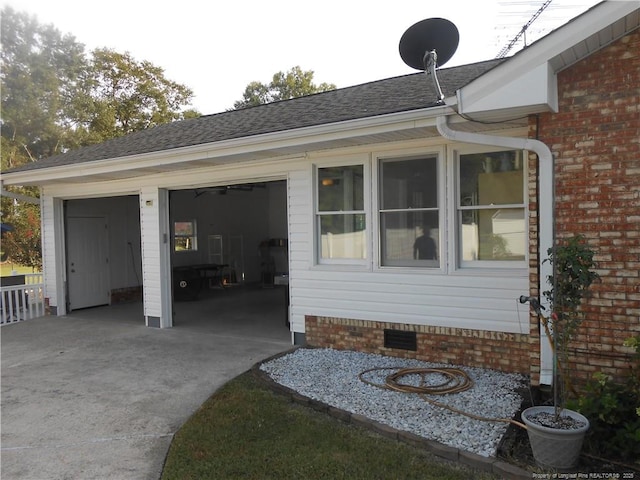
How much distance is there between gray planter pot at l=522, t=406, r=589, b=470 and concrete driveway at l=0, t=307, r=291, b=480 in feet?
8.96

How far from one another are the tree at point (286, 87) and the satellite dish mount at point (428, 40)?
32032 millimetres

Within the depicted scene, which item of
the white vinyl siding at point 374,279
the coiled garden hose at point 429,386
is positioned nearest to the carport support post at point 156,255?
the white vinyl siding at point 374,279

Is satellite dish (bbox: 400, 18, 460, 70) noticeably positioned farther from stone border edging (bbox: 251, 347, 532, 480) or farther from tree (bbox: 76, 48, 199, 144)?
tree (bbox: 76, 48, 199, 144)

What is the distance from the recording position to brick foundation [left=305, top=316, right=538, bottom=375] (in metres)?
5.48

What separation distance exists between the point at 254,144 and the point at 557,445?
4.79m

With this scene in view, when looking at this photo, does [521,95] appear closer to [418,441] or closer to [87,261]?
[418,441]

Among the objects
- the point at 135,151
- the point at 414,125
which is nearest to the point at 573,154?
the point at 414,125

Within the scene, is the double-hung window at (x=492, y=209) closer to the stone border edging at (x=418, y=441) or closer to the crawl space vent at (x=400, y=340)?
the crawl space vent at (x=400, y=340)

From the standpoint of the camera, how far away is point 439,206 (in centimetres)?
594

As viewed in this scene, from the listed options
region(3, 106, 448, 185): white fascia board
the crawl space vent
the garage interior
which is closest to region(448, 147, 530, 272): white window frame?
region(3, 106, 448, 185): white fascia board

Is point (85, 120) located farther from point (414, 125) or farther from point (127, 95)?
point (414, 125)

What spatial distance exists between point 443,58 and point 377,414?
4097mm

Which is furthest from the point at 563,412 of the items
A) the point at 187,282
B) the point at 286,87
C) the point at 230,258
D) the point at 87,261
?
the point at 286,87

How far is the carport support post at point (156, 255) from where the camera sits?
8.74m
